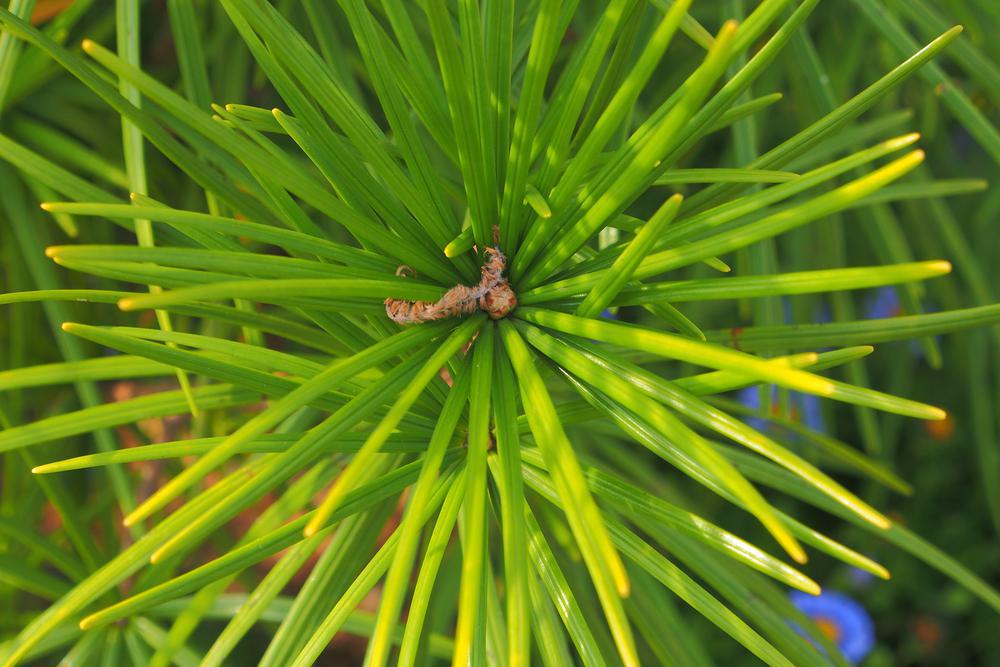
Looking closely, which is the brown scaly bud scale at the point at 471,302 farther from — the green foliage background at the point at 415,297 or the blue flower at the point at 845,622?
the blue flower at the point at 845,622

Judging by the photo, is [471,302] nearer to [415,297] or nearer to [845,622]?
[415,297]

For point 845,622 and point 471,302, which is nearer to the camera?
point 471,302

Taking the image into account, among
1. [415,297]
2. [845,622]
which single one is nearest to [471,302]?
[415,297]

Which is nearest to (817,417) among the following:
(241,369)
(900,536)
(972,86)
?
(972,86)

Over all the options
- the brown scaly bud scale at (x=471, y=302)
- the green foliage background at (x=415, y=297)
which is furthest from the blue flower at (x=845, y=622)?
the brown scaly bud scale at (x=471, y=302)

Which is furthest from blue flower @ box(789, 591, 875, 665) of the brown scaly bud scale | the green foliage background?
the brown scaly bud scale
